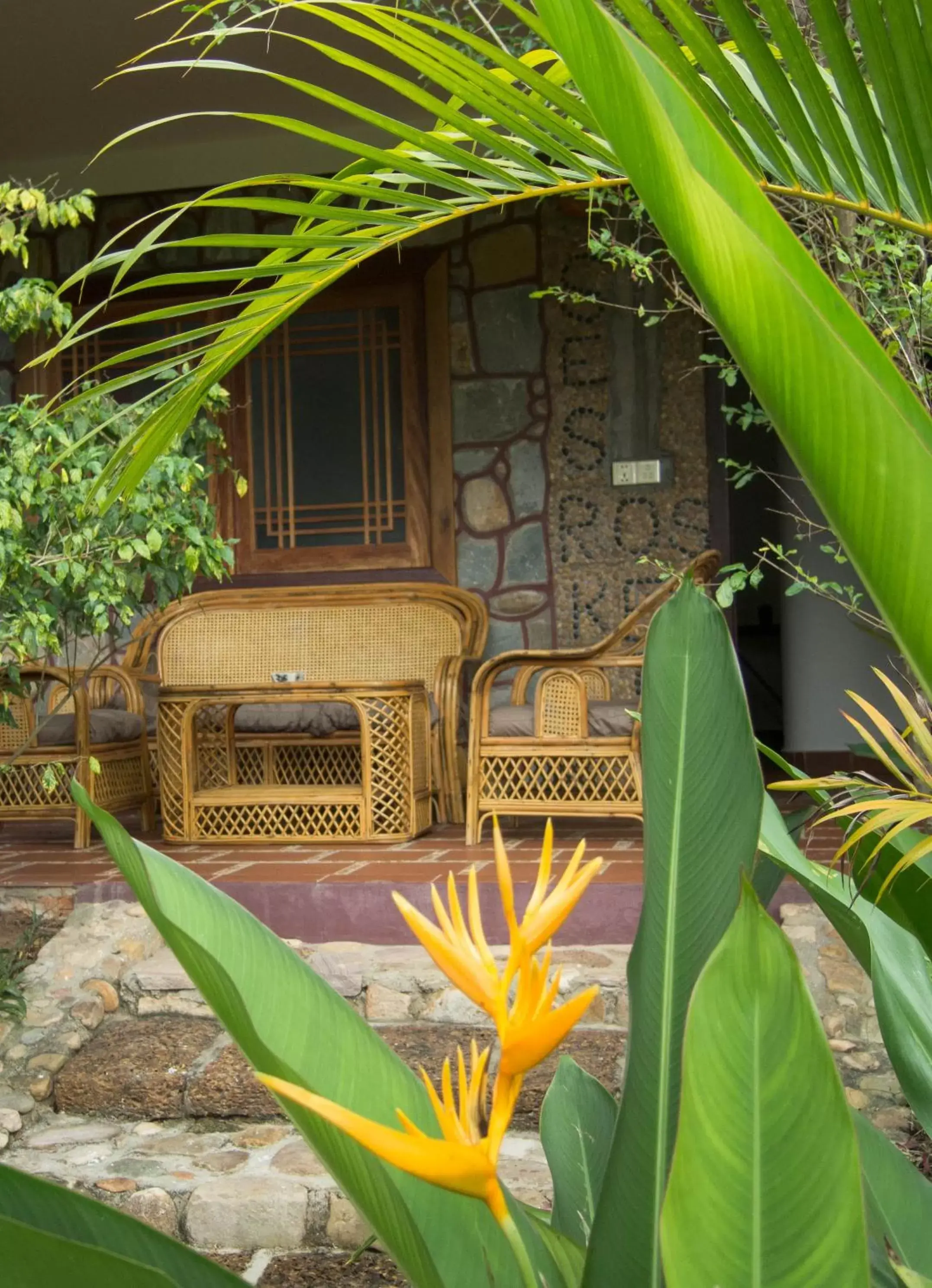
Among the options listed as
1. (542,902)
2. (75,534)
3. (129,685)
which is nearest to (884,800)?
(542,902)

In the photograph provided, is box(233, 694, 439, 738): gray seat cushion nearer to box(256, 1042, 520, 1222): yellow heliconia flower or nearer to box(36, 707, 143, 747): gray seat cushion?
box(36, 707, 143, 747): gray seat cushion

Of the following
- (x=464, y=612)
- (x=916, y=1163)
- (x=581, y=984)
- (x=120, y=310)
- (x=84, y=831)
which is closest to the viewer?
(x=916, y=1163)

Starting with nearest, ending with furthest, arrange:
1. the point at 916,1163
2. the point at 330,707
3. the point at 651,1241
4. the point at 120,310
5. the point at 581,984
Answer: the point at 651,1241, the point at 916,1163, the point at 581,984, the point at 330,707, the point at 120,310

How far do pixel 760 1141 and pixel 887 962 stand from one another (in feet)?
1.55

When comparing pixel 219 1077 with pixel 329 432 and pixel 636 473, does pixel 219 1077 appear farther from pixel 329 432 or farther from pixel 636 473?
pixel 329 432

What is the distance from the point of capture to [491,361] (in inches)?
243

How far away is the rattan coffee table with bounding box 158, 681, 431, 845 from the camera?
14.8ft

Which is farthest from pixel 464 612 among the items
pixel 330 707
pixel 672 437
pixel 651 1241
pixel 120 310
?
pixel 651 1241

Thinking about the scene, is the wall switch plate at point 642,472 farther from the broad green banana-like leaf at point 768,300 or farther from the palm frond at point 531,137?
the broad green banana-like leaf at point 768,300

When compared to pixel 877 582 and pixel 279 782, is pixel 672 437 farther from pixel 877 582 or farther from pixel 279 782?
pixel 877 582

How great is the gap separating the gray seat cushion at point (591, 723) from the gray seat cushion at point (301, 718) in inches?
20.8

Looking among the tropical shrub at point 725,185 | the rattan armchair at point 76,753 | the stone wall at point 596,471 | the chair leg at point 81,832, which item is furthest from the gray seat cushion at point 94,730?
the tropical shrub at point 725,185

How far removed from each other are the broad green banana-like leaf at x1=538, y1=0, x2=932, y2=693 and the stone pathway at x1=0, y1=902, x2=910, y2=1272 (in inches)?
73.1

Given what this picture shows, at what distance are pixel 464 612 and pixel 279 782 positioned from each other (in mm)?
1127
